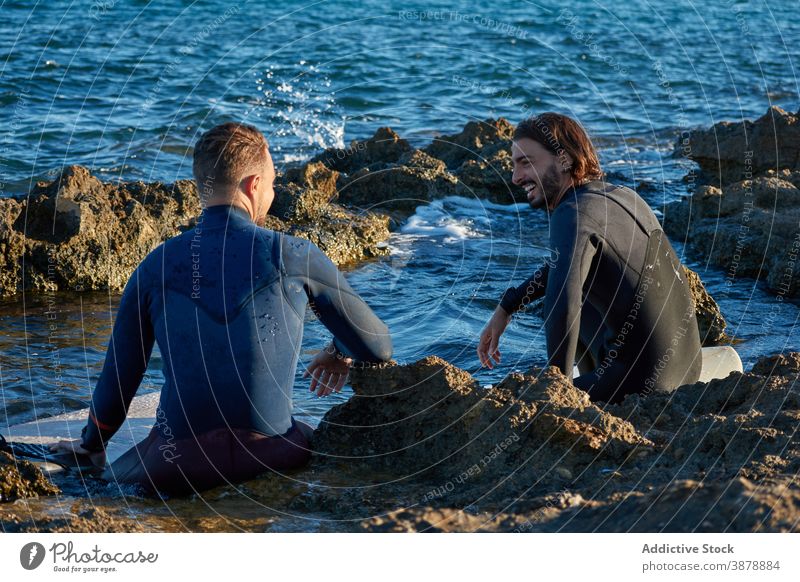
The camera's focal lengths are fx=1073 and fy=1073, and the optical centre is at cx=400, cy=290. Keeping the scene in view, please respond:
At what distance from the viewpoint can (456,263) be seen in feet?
36.0

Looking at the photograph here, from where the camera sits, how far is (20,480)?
15.1ft

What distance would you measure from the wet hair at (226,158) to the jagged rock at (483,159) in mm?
7797

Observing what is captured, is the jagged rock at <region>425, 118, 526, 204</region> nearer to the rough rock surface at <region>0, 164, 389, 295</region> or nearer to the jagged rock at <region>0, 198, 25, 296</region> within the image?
the rough rock surface at <region>0, 164, 389, 295</region>

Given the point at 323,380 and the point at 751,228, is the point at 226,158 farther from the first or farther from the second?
the point at 751,228

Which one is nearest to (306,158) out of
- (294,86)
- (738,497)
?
(294,86)

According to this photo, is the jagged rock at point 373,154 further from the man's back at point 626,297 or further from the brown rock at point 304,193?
the man's back at point 626,297

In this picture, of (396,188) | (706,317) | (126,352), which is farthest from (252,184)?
(396,188)

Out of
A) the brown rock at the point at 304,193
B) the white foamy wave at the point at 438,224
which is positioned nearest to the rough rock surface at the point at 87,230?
the brown rock at the point at 304,193

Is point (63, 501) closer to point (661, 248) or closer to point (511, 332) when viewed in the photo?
point (661, 248)

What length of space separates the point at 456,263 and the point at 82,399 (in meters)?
4.75

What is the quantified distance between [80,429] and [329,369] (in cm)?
166

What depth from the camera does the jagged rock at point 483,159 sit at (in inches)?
515

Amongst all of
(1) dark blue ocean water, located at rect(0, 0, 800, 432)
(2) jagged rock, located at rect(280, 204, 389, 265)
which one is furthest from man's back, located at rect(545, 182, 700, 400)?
(2) jagged rock, located at rect(280, 204, 389, 265)

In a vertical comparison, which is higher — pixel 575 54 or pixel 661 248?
pixel 661 248
